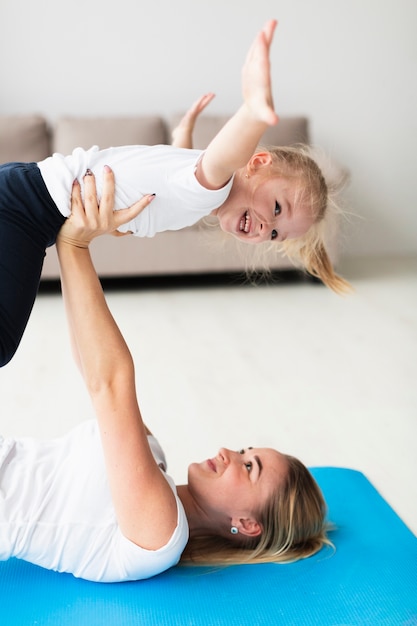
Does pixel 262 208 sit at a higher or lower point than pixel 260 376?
higher

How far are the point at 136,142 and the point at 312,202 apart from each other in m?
3.07

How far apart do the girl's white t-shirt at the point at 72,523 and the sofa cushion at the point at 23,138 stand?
3.35 meters

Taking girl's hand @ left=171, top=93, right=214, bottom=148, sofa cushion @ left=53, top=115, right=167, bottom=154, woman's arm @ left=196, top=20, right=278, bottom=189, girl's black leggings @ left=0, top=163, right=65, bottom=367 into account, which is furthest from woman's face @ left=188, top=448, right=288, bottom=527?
sofa cushion @ left=53, top=115, right=167, bottom=154

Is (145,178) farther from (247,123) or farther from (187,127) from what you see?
(187,127)

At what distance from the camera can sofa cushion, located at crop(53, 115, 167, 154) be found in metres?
4.69

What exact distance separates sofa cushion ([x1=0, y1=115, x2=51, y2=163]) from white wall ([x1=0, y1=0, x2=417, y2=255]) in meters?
0.43

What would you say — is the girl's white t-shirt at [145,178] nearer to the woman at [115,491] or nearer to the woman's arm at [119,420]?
the woman at [115,491]

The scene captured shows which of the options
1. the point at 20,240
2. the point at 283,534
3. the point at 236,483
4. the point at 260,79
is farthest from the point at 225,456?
the point at 260,79

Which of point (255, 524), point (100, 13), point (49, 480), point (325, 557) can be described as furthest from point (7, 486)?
point (100, 13)

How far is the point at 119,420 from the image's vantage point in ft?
4.88

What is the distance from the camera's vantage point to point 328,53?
17.4 ft

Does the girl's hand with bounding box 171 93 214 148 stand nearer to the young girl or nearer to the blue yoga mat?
the young girl

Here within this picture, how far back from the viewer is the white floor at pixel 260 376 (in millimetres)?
2561

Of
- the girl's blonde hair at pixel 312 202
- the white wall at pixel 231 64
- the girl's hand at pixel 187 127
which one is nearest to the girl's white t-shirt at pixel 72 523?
the girl's blonde hair at pixel 312 202
